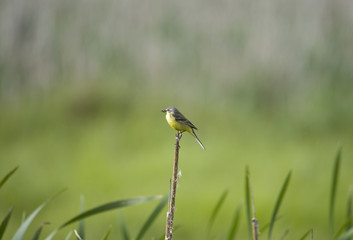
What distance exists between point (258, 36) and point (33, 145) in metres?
3.22

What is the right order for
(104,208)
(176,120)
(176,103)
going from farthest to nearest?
(176,103)
(176,120)
(104,208)

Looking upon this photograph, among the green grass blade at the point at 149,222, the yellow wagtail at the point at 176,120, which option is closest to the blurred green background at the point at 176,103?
the yellow wagtail at the point at 176,120

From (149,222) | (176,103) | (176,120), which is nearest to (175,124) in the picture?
(176,120)

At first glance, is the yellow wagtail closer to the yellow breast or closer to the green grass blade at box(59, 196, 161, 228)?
the yellow breast

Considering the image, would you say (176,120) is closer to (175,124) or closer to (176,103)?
(175,124)

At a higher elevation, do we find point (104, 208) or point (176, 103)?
point (104, 208)

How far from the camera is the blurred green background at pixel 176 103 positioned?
14.8ft

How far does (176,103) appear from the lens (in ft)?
16.5

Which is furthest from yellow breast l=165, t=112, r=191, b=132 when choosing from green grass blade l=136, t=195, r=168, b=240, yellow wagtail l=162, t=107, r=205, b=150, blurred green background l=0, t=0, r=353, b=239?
blurred green background l=0, t=0, r=353, b=239

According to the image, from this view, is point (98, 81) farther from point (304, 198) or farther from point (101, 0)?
point (304, 198)

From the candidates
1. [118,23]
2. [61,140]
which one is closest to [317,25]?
[118,23]

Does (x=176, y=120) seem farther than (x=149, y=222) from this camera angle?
Yes

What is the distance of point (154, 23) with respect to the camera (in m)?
5.66

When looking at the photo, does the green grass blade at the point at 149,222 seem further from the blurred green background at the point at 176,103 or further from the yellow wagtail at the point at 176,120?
the blurred green background at the point at 176,103
